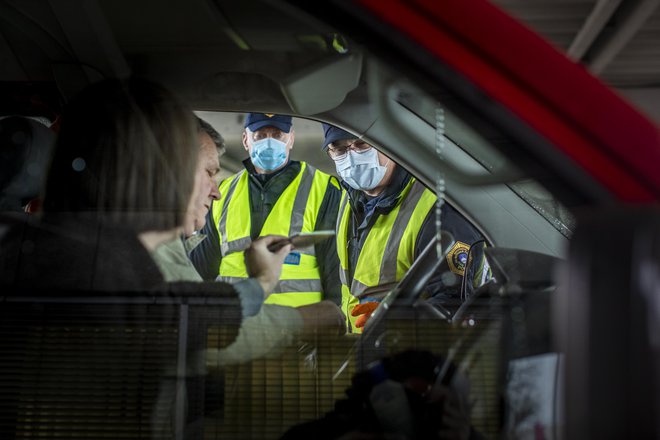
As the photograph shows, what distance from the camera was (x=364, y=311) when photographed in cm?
161

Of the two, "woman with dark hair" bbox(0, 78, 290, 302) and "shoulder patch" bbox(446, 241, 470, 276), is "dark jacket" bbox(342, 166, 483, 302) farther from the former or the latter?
"woman with dark hair" bbox(0, 78, 290, 302)

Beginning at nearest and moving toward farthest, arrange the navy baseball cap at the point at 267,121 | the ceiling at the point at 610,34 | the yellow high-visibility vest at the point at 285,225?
the yellow high-visibility vest at the point at 285,225, the navy baseball cap at the point at 267,121, the ceiling at the point at 610,34

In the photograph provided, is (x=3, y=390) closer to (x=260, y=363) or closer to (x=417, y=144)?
(x=260, y=363)

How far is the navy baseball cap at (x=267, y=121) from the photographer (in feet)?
5.29

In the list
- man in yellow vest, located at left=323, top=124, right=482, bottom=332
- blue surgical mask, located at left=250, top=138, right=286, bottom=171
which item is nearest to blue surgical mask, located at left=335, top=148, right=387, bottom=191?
man in yellow vest, located at left=323, top=124, right=482, bottom=332

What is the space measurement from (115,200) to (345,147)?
1.64ft

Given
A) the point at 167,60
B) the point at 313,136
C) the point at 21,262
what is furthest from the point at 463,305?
the point at 21,262

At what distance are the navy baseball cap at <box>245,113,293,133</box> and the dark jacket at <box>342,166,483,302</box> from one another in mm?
186

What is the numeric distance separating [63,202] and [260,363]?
54 centimetres

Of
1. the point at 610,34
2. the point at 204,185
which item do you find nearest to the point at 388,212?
the point at 204,185

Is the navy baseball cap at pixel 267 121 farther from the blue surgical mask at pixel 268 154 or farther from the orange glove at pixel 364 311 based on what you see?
the orange glove at pixel 364 311

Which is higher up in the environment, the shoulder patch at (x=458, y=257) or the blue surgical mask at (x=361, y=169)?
the blue surgical mask at (x=361, y=169)

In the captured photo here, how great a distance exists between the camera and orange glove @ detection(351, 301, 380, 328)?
1.54m

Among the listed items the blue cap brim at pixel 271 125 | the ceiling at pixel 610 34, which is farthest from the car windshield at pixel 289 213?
the ceiling at pixel 610 34
